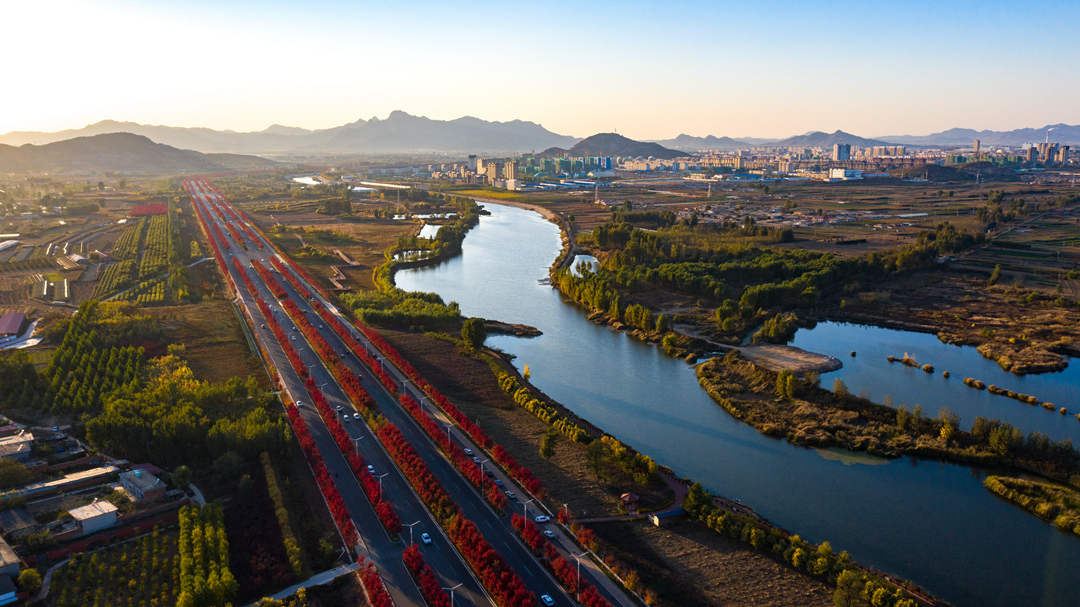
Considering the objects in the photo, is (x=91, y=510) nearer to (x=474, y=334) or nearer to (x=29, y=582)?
(x=29, y=582)

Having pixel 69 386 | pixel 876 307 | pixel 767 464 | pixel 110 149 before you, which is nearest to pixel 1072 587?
pixel 767 464

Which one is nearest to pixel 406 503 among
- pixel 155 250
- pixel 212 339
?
pixel 212 339

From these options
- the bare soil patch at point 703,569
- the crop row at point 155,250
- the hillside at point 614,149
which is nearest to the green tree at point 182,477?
the bare soil patch at point 703,569

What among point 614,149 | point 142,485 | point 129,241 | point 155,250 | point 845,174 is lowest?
point 142,485

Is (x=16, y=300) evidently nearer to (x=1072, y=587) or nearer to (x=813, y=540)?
(x=813, y=540)

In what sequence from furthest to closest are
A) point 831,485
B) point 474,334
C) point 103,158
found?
point 103,158
point 474,334
point 831,485

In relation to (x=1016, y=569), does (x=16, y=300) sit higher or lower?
higher

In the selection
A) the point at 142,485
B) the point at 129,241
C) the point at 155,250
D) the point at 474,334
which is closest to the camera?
the point at 142,485
